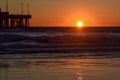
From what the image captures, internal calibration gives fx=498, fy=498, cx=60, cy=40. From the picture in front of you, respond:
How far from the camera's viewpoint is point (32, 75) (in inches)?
568

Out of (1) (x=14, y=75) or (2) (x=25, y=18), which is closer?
(1) (x=14, y=75)

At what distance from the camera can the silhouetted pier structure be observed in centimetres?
9606

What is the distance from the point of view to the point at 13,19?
4048 inches

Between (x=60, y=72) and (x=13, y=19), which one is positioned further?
(x=13, y=19)

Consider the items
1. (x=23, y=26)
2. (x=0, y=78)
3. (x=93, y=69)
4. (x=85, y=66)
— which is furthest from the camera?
(x=23, y=26)

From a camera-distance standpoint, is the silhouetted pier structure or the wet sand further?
the silhouetted pier structure

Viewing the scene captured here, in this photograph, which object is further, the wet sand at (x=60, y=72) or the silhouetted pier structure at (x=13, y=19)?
the silhouetted pier structure at (x=13, y=19)

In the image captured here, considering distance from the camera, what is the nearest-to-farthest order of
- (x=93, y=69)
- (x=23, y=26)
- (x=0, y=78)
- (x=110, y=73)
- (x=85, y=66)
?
(x=0, y=78) < (x=110, y=73) < (x=93, y=69) < (x=85, y=66) < (x=23, y=26)

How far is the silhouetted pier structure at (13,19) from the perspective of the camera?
96062mm

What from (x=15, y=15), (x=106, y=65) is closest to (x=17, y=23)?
(x=15, y=15)

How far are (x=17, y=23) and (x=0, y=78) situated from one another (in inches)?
3598

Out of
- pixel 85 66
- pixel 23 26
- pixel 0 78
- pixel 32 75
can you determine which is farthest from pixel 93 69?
pixel 23 26

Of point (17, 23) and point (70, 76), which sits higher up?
point (70, 76)

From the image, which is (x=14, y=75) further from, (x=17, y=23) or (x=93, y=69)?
(x=17, y=23)
